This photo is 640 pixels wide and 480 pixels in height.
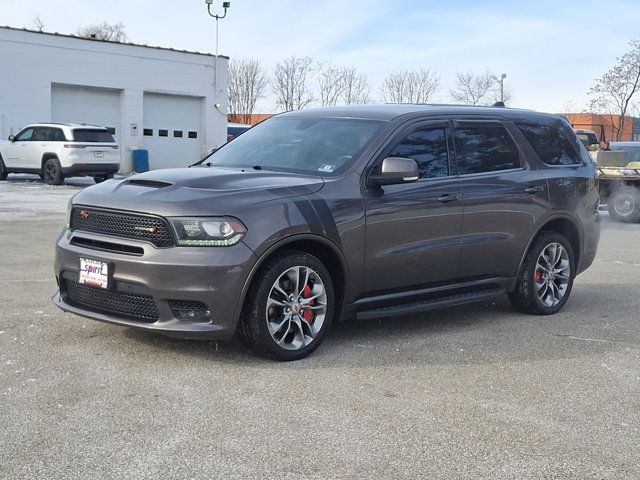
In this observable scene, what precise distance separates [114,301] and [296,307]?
1153mm

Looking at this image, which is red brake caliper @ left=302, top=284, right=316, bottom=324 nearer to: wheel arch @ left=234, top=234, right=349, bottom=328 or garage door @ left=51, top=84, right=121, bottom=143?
wheel arch @ left=234, top=234, right=349, bottom=328

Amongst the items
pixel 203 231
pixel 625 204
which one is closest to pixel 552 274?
pixel 203 231

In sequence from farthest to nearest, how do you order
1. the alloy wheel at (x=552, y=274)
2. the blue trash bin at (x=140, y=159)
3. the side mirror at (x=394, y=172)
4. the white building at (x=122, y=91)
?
the blue trash bin at (x=140, y=159) → the white building at (x=122, y=91) → the alloy wheel at (x=552, y=274) → the side mirror at (x=394, y=172)

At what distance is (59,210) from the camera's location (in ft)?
51.4

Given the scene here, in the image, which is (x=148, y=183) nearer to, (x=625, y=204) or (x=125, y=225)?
(x=125, y=225)

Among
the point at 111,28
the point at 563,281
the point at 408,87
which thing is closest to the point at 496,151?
A: the point at 563,281

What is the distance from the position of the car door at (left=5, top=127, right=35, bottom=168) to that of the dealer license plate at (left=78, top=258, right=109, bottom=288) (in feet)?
64.2

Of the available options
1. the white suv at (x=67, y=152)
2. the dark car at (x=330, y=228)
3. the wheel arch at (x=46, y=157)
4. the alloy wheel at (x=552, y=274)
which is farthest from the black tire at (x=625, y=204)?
the wheel arch at (x=46, y=157)

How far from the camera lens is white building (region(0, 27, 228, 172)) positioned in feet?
92.9

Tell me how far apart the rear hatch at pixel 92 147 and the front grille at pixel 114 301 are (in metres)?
17.7

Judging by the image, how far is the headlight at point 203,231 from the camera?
485 centimetres

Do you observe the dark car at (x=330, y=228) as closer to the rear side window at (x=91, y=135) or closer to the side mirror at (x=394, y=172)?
the side mirror at (x=394, y=172)

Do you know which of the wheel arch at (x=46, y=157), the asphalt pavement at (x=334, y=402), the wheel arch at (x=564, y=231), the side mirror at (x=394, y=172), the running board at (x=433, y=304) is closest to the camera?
the asphalt pavement at (x=334, y=402)

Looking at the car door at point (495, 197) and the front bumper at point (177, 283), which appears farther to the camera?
the car door at point (495, 197)
